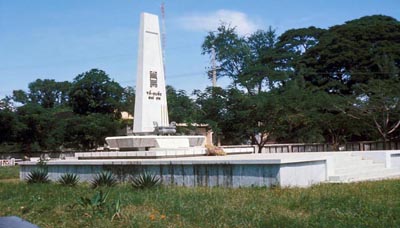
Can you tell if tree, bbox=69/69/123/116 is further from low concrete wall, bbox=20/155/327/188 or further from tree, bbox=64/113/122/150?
low concrete wall, bbox=20/155/327/188

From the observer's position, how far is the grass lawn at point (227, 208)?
7887 millimetres

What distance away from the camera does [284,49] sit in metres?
47.2

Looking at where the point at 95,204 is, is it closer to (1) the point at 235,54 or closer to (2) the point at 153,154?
(2) the point at 153,154

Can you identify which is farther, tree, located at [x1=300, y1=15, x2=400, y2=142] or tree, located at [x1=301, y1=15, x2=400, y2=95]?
tree, located at [x1=301, y1=15, x2=400, y2=95]

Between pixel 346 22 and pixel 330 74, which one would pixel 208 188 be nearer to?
pixel 330 74

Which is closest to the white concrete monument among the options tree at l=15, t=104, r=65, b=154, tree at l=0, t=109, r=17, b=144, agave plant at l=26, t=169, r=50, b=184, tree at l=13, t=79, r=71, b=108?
agave plant at l=26, t=169, r=50, b=184

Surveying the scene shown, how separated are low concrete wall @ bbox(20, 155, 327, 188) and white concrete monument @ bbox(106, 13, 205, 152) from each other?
10.5 ft

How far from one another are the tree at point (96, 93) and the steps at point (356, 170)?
23693 mm

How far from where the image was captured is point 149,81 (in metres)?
18.6

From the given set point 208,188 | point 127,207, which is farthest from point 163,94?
point 127,207

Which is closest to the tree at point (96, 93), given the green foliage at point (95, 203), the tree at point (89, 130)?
the tree at point (89, 130)

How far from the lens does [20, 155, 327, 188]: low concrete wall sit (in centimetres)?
1200

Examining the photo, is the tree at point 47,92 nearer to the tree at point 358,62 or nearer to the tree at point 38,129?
the tree at point 38,129

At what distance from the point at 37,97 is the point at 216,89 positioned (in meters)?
37.9
